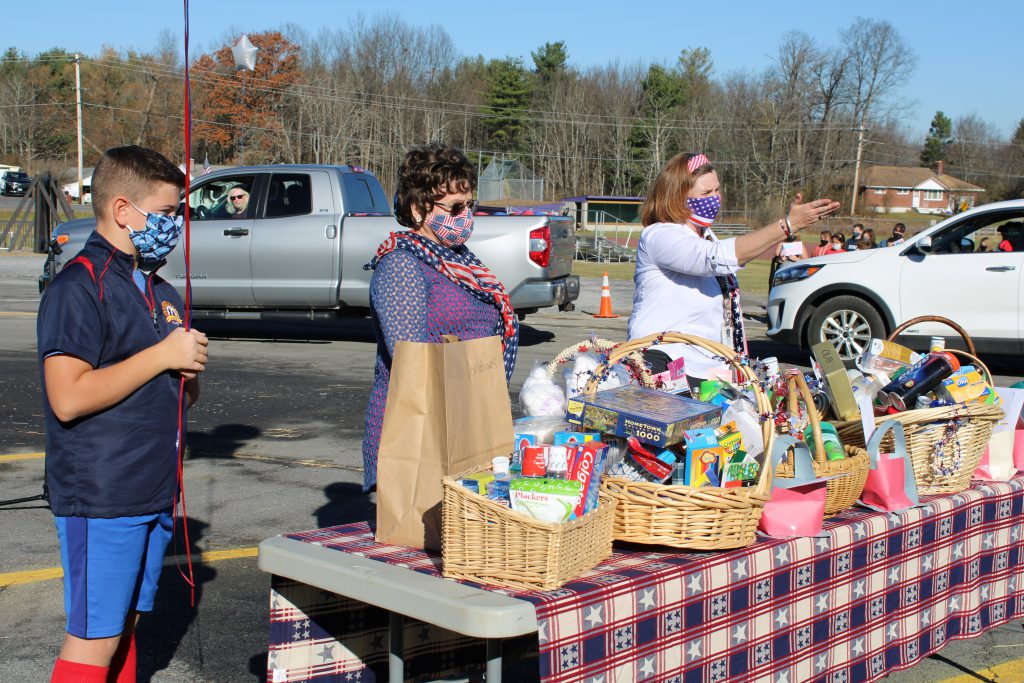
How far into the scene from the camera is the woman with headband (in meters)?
3.68

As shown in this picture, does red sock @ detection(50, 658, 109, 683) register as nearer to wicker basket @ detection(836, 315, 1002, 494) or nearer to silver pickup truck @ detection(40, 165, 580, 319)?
wicker basket @ detection(836, 315, 1002, 494)

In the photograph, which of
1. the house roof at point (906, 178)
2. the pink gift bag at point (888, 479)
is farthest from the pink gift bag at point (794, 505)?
the house roof at point (906, 178)

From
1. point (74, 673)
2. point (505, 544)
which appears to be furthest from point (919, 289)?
point (74, 673)

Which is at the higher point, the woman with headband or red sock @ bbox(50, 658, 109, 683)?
the woman with headband

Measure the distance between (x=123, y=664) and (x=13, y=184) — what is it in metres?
74.1

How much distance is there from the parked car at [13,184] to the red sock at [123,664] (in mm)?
71560

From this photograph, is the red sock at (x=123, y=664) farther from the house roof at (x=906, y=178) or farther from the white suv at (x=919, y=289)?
the house roof at (x=906, y=178)

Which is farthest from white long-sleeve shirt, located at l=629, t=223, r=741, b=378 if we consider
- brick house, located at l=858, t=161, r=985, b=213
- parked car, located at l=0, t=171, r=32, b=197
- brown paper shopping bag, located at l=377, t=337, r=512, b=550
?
brick house, located at l=858, t=161, r=985, b=213

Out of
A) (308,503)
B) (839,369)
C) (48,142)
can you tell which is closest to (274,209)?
(308,503)

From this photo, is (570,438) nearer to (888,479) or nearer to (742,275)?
(888,479)

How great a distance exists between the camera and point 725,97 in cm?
8969

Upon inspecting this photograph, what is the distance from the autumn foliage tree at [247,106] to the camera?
232ft

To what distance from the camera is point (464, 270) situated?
3246 millimetres

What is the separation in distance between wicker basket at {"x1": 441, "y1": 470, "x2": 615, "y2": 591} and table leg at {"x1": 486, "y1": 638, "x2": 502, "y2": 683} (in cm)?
18
